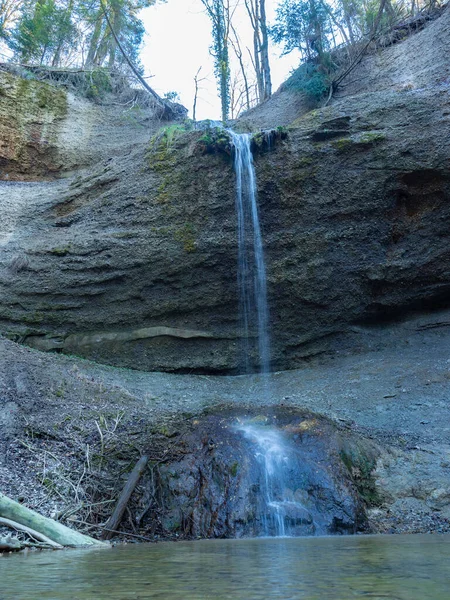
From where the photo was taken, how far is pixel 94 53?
23656mm

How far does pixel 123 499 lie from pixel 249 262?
7.81 meters

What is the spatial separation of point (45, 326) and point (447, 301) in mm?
9382

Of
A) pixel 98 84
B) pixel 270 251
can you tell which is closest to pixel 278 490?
pixel 270 251

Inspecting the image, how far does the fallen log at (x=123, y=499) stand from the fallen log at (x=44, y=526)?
646 mm

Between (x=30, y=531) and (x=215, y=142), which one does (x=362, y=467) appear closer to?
(x=30, y=531)

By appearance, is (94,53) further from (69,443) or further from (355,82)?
(69,443)

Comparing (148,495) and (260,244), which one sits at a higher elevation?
(260,244)

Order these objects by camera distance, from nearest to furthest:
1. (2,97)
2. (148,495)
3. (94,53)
Answer: (148,495) → (2,97) → (94,53)

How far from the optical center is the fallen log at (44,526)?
4.48 meters

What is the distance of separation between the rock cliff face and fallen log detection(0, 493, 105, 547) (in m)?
8.19

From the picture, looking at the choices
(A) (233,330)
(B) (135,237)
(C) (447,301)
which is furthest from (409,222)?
(B) (135,237)

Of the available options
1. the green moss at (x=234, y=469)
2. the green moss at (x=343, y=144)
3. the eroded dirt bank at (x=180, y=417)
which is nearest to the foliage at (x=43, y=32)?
the green moss at (x=343, y=144)

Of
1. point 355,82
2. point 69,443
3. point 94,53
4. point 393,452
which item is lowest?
point 393,452

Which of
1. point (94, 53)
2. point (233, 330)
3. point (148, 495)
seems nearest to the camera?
point (148, 495)
